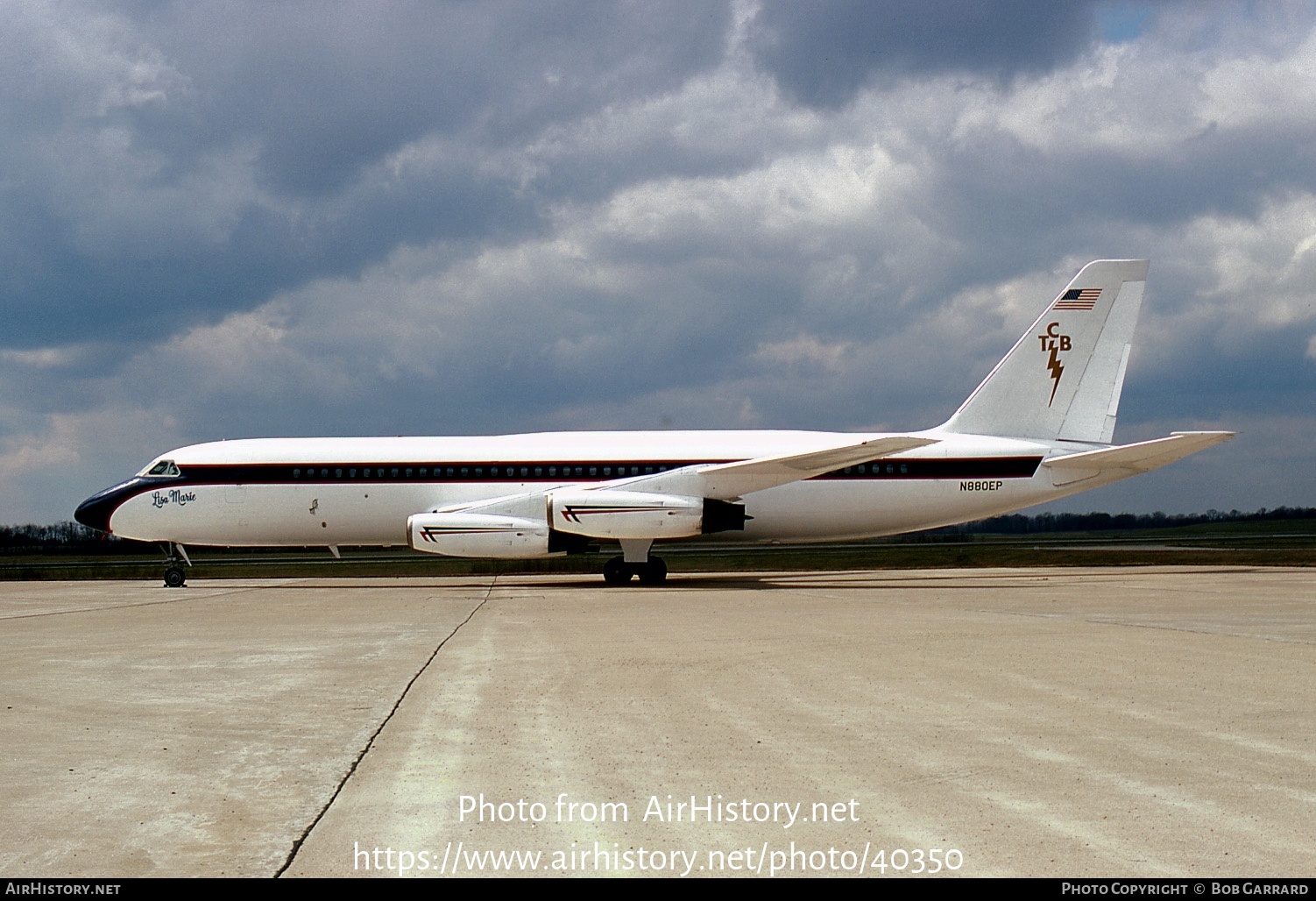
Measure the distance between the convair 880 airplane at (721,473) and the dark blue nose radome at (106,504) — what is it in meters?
0.05

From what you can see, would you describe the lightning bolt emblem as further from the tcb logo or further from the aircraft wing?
the aircraft wing

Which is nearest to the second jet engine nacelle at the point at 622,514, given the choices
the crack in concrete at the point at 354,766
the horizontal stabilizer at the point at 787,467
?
the horizontal stabilizer at the point at 787,467

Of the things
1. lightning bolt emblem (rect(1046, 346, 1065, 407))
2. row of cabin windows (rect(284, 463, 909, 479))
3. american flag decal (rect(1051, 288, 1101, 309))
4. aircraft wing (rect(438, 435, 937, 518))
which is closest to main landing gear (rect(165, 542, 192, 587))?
row of cabin windows (rect(284, 463, 909, 479))

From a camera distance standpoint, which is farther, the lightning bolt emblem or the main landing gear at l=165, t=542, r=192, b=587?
the main landing gear at l=165, t=542, r=192, b=587

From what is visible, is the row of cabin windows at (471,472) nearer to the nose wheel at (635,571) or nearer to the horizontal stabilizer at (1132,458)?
the nose wheel at (635,571)

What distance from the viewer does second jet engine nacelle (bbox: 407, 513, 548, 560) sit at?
25.0 m

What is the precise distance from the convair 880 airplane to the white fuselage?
0.04 metres

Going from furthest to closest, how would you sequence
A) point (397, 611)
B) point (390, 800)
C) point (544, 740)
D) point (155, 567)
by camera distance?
point (155, 567) → point (397, 611) → point (544, 740) → point (390, 800)

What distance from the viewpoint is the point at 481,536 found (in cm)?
2506

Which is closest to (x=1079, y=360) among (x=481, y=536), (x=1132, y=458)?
(x=1132, y=458)
